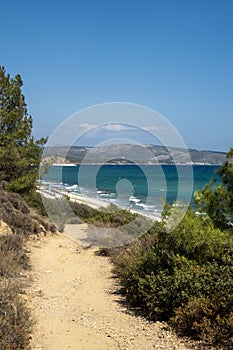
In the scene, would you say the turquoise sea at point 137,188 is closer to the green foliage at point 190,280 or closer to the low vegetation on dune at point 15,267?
the green foliage at point 190,280

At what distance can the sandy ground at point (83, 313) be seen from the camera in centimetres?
493

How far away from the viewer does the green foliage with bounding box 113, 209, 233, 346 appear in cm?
503

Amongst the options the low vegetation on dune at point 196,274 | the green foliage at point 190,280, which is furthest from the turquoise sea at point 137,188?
the green foliage at point 190,280

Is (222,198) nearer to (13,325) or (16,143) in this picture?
(13,325)

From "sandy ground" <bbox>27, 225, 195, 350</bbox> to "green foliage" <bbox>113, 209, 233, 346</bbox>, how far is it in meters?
0.31

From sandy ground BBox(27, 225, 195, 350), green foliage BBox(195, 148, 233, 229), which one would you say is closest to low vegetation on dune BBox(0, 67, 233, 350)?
green foliage BBox(195, 148, 233, 229)

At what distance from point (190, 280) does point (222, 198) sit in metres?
1.98

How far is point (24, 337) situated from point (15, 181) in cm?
1152

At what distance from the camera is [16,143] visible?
15.5 metres

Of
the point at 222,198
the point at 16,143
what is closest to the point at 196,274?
the point at 222,198

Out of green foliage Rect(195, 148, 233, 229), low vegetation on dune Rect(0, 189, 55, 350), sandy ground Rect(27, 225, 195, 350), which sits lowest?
sandy ground Rect(27, 225, 195, 350)

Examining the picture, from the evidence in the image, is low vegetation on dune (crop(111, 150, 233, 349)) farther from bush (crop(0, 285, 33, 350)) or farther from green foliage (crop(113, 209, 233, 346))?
bush (crop(0, 285, 33, 350))

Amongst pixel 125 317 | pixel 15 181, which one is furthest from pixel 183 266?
pixel 15 181

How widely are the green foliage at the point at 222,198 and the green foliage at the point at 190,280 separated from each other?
8.5 inches
